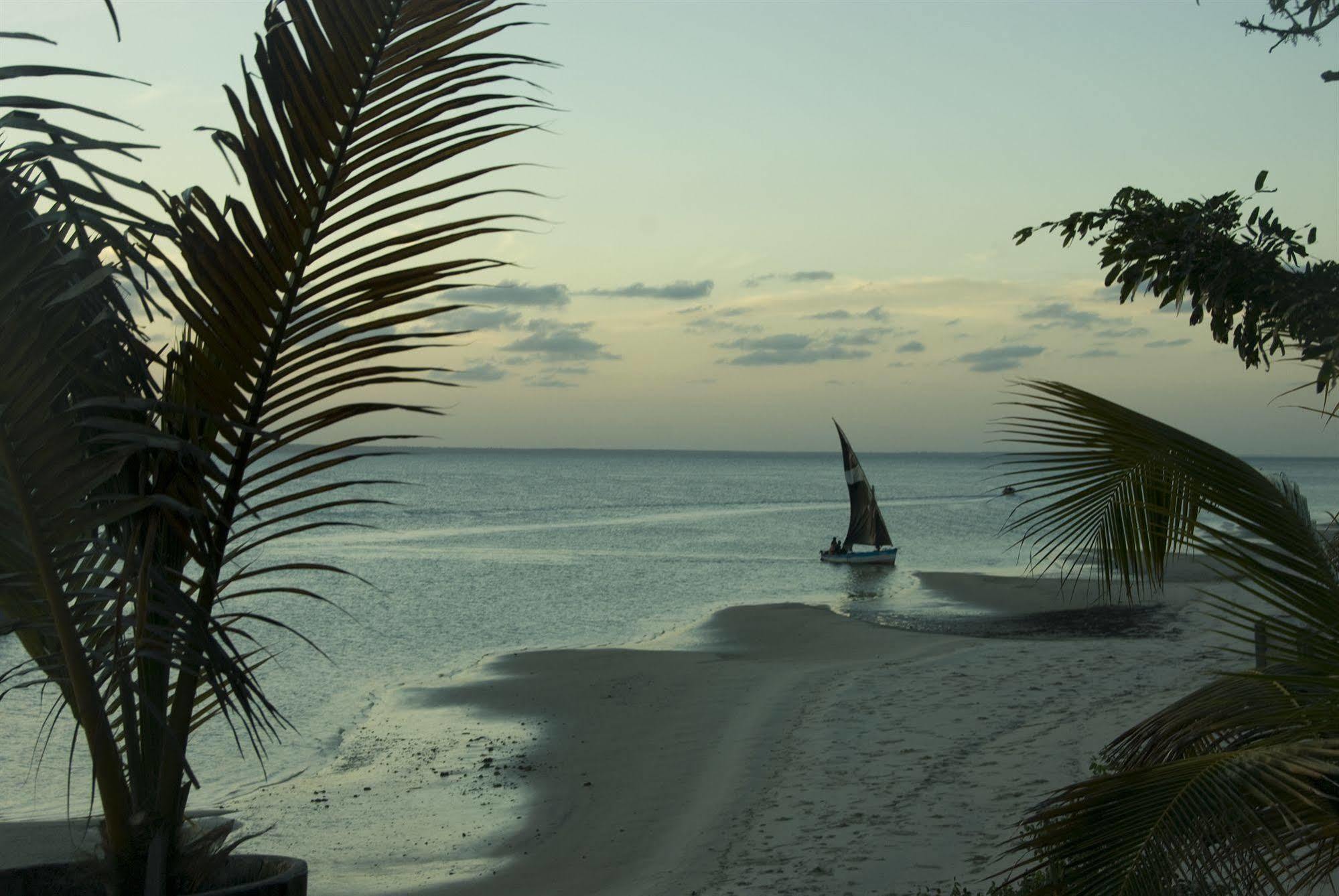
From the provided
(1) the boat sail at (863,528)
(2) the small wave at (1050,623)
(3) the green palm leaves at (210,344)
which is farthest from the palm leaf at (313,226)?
(1) the boat sail at (863,528)

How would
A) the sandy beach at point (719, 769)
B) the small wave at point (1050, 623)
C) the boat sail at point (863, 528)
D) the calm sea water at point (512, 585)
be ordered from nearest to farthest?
the sandy beach at point (719, 769) < the calm sea water at point (512, 585) < the small wave at point (1050, 623) < the boat sail at point (863, 528)

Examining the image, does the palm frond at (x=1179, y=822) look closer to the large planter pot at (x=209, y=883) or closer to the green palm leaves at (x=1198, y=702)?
the green palm leaves at (x=1198, y=702)

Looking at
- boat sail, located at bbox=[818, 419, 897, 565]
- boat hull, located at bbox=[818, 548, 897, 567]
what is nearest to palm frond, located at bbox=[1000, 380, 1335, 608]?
boat sail, located at bbox=[818, 419, 897, 565]

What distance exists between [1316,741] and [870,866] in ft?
17.9

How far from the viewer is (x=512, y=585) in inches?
1439

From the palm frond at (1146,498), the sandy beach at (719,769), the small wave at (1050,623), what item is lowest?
the small wave at (1050,623)

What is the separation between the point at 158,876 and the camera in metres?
2.63

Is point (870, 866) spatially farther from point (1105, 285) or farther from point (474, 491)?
point (474, 491)

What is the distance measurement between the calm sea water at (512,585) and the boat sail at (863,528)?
676 millimetres

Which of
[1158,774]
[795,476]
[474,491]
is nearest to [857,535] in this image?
[1158,774]

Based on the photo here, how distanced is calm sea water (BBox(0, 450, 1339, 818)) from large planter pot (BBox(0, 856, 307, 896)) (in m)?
2.46

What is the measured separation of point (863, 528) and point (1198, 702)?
1478 inches

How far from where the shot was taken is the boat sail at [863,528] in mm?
40156

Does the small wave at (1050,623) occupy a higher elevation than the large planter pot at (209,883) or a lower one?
lower
